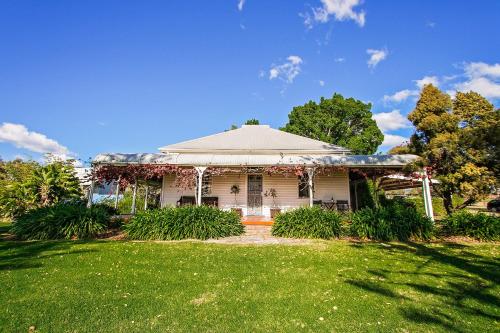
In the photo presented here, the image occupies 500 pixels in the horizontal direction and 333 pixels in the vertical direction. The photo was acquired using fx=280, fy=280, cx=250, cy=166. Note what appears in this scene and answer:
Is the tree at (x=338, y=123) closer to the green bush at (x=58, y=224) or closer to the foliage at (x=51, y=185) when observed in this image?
the foliage at (x=51, y=185)

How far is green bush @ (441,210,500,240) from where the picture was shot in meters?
9.03

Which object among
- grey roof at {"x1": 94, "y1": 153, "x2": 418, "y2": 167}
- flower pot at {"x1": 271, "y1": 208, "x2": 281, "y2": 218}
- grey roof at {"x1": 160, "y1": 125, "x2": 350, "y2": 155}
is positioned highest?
grey roof at {"x1": 160, "y1": 125, "x2": 350, "y2": 155}

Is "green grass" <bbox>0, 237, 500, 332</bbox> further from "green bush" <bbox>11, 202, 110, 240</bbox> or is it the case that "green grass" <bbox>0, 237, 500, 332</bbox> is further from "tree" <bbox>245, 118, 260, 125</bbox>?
"tree" <bbox>245, 118, 260, 125</bbox>

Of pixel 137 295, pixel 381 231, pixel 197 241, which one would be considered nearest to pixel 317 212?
pixel 381 231

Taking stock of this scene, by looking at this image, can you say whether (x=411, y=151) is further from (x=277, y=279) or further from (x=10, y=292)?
(x=10, y=292)

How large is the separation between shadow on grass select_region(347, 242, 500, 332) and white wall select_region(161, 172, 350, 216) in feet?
24.6

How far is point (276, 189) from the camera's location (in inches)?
595

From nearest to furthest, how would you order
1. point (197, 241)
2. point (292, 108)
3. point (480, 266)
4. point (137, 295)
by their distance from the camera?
point (137, 295), point (480, 266), point (197, 241), point (292, 108)

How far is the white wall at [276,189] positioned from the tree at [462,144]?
14.8 feet

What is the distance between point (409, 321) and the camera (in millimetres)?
3504

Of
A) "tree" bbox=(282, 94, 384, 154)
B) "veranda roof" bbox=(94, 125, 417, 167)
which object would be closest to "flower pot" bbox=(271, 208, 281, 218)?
"veranda roof" bbox=(94, 125, 417, 167)

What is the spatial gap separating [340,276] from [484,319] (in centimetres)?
213

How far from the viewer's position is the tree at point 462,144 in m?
9.81

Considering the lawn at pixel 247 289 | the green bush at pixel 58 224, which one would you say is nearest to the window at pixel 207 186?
the green bush at pixel 58 224
